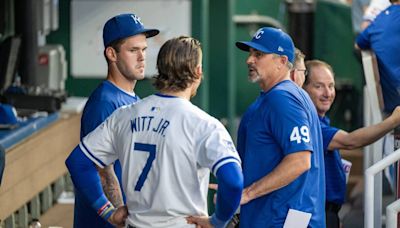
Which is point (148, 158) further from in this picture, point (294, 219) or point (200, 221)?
point (294, 219)

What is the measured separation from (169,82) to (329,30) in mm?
11400

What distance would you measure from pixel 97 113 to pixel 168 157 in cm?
101

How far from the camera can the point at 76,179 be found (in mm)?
5461

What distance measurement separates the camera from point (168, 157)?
5.22 metres

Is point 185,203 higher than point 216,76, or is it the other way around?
point 185,203

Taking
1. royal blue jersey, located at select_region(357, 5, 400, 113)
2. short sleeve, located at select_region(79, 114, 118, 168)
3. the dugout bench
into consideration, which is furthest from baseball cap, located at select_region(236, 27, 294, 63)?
the dugout bench

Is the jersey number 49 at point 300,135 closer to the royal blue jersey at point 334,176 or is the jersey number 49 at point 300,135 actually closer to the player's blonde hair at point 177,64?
the player's blonde hair at point 177,64

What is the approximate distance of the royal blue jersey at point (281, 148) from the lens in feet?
18.5

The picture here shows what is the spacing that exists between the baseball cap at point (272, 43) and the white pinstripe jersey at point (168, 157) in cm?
70

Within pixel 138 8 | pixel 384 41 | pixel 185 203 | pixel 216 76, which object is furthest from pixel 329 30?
pixel 185 203

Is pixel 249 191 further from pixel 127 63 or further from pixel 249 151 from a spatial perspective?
pixel 127 63

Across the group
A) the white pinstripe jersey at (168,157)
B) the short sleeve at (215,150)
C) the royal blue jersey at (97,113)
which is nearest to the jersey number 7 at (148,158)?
the white pinstripe jersey at (168,157)

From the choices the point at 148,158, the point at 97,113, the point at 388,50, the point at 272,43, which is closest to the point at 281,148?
the point at 272,43

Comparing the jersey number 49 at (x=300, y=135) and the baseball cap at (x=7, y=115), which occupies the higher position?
the jersey number 49 at (x=300, y=135)
